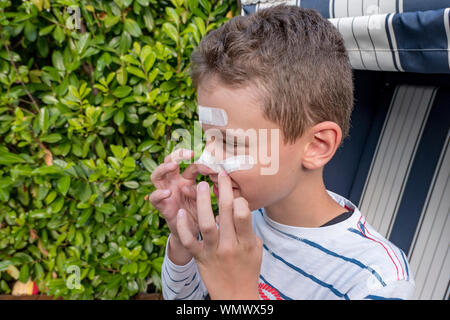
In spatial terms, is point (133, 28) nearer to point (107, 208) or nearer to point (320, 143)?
point (107, 208)

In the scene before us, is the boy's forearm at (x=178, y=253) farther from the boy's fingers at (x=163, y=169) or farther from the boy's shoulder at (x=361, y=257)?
the boy's shoulder at (x=361, y=257)

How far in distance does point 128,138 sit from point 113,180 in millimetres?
249

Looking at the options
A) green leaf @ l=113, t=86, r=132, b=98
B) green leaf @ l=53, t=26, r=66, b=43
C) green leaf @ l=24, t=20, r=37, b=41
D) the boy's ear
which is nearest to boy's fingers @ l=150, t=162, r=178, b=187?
the boy's ear

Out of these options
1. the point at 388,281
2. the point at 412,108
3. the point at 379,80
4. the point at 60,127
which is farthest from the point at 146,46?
the point at 388,281

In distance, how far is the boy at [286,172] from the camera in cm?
80

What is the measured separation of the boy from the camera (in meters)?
0.80

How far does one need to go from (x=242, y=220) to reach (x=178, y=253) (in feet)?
1.45

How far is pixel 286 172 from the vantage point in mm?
920

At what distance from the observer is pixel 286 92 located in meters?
0.85

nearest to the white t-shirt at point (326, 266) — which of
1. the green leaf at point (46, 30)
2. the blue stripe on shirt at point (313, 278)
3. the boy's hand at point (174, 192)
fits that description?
the blue stripe on shirt at point (313, 278)

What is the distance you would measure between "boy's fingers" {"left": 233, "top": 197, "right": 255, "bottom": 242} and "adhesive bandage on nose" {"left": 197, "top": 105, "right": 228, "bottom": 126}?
205mm

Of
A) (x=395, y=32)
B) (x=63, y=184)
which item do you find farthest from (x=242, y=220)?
(x=63, y=184)

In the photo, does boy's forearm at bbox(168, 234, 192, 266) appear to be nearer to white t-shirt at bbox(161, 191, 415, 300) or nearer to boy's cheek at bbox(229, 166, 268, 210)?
white t-shirt at bbox(161, 191, 415, 300)

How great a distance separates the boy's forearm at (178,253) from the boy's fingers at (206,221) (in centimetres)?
33
